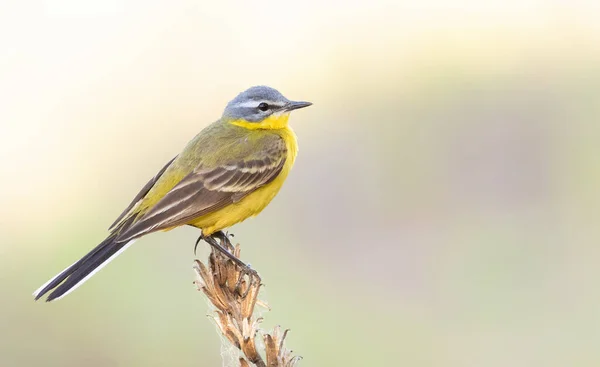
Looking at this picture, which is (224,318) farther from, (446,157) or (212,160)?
(446,157)

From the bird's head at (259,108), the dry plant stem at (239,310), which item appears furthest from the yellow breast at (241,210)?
the dry plant stem at (239,310)

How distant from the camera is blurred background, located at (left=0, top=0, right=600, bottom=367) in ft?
32.4

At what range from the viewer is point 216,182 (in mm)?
6449

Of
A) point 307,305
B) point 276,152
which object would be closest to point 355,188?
point 307,305

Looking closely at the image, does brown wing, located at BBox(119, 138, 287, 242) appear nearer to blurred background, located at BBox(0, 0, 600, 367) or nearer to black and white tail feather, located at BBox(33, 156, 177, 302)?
black and white tail feather, located at BBox(33, 156, 177, 302)

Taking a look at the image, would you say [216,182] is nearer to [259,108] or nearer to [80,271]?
[259,108]

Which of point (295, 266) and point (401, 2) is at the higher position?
point (401, 2)

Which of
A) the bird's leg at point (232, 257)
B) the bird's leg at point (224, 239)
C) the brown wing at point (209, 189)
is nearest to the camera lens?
the bird's leg at point (232, 257)

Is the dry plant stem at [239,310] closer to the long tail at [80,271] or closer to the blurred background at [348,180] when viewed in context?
the long tail at [80,271]

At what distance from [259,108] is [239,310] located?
333cm

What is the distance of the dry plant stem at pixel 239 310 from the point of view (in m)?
3.83

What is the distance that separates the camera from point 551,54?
50.3 ft

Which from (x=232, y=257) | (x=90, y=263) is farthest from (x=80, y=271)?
(x=232, y=257)

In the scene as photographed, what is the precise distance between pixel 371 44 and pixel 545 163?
3810mm
